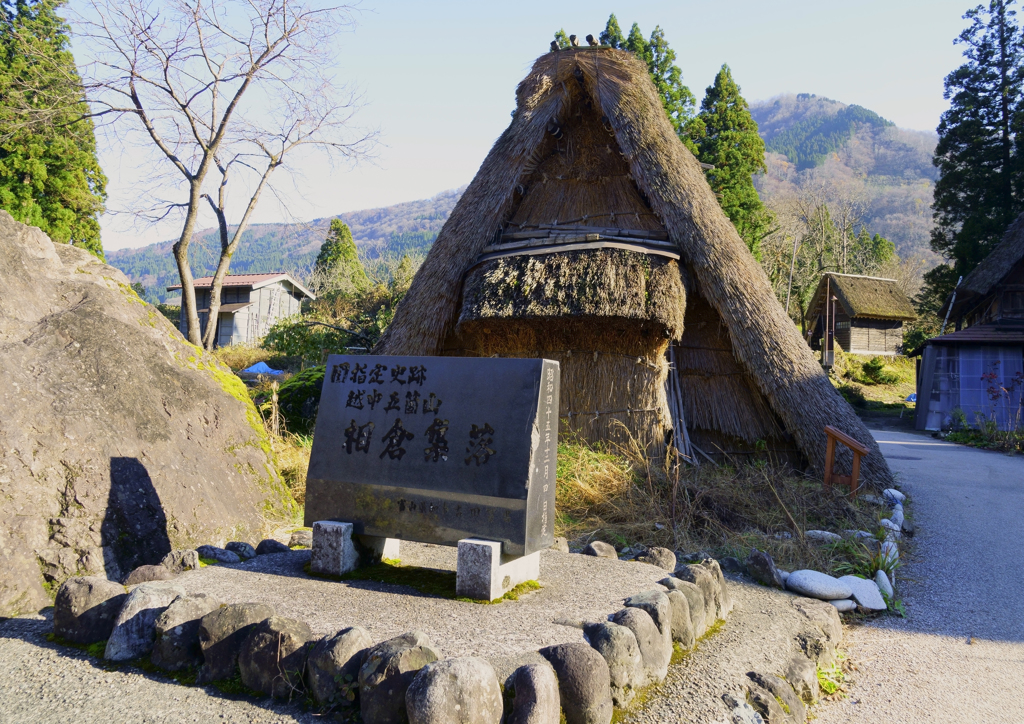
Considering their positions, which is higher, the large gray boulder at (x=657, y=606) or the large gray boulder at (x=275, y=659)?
the large gray boulder at (x=657, y=606)

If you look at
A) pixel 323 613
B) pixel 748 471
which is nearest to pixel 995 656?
pixel 748 471

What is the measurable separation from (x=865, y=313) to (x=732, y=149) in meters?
8.07

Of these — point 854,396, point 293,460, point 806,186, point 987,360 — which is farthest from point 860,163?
point 293,460

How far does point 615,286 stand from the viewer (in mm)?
7152

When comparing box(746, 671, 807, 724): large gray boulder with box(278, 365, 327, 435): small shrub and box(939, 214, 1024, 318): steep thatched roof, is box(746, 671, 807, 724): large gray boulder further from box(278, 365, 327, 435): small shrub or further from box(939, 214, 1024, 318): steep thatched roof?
box(939, 214, 1024, 318): steep thatched roof

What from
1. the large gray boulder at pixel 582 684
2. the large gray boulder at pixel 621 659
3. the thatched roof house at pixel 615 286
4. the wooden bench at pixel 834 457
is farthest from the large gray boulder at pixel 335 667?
the wooden bench at pixel 834 457

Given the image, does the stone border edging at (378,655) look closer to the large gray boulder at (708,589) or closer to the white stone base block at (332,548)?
the large gray boulder at (708,589)

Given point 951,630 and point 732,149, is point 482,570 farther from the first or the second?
point 732,149

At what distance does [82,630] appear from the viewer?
131 inches

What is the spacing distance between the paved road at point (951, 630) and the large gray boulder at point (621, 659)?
3.26 feet

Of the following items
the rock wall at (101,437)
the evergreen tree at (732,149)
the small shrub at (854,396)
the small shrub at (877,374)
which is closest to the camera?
the rock wall at (101,437)

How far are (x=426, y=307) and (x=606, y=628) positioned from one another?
552 cm

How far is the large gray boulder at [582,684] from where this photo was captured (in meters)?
2.78

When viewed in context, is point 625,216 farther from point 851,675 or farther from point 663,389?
point 851,675
